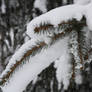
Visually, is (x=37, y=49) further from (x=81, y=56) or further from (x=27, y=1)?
(x=27, y=1)

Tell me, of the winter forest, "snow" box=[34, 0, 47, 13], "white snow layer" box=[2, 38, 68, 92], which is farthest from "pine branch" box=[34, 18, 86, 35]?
"snow" box=[34, 0, 47, 13]

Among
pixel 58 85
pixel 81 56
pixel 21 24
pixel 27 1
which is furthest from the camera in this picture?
pixel 21 24

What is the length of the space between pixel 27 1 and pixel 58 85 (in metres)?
0.94

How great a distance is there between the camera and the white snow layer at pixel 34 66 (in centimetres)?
108

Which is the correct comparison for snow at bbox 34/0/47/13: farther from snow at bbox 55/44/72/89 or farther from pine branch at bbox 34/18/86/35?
pine branch at bbox 34/18/86/35

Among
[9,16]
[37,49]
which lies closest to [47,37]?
[37,49]

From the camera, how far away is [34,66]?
1.15m

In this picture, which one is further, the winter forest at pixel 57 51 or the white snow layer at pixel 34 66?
the white snow layer at pixel 34 66

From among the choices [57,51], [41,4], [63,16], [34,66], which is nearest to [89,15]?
[63,16]

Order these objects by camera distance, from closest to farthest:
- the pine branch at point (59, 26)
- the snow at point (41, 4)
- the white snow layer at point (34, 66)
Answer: the pine branch at point (59, 26), the white snow layer at point (34, 66), the snow at point (41, 4)

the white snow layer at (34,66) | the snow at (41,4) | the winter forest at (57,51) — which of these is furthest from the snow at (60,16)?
the snow at (41,4)

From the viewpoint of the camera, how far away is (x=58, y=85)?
1.31 meters

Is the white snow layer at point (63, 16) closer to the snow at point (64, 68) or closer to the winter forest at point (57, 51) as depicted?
the winter forest at point (57, 51)

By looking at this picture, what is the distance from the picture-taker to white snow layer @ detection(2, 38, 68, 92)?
3.54 ft
